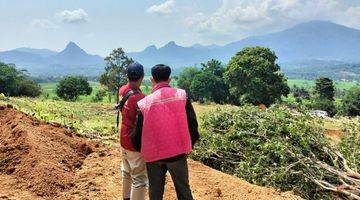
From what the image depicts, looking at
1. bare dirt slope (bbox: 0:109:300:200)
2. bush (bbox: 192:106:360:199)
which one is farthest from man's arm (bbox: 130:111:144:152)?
bush (bbox: 192:106:360:199)

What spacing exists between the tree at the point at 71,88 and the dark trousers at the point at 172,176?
187ft

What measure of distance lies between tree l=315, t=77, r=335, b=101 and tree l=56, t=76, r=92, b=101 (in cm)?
3315

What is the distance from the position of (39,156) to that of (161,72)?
407 cm

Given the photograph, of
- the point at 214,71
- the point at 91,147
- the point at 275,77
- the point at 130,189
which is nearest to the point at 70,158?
the point at 91,147

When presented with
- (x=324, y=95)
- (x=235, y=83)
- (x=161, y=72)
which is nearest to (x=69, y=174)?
(x=161, y=72)

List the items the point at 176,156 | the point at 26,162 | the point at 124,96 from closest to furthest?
the point at 176,156, the point at 124,96, the point at 26,162

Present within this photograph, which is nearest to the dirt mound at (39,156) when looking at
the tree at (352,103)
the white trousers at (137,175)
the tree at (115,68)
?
the white trousers at (137,175)

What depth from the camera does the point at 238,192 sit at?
734 cm

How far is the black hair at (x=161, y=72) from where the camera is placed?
5.02 m

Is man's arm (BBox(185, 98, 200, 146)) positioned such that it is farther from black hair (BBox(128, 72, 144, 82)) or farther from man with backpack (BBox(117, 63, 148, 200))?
black hair (BBox(128, 72, 144, 82))

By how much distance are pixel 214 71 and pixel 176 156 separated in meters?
64.6

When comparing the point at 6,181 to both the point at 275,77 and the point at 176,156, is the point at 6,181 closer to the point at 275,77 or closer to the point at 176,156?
the point at 176,156

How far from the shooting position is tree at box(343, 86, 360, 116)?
194 feet

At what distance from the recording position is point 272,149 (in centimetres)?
884
